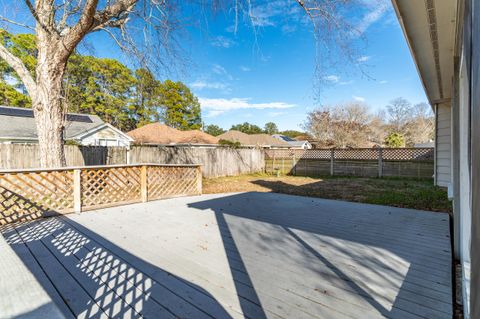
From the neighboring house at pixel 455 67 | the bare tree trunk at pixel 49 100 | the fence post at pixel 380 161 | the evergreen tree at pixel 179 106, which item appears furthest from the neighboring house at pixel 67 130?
the fence post at pixel 380 161

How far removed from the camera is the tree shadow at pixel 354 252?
1936 mm

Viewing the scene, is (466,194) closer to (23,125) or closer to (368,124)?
(23,125)

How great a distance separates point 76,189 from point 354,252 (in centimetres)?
474

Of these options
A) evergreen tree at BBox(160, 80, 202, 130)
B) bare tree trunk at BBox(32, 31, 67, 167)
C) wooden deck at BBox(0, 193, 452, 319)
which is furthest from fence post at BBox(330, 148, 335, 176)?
evergreen tree at BBox(160, 80, 202, 130)

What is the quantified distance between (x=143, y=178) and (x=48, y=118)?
2.63 metres

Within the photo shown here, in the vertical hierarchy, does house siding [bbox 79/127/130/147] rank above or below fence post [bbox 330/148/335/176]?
above

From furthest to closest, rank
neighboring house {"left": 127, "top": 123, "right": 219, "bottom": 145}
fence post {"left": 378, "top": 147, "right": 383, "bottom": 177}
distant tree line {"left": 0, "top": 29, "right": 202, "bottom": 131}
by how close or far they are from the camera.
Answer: distant tree line {"left": 0, "top": 29, "right": 202, "bottom": 131}, neighboring house {"left": 127, "top": 123, "right": 219, "bottom": 145}, fence post {"left": 378, "top": 147, "right": 383, "bottom": 177}

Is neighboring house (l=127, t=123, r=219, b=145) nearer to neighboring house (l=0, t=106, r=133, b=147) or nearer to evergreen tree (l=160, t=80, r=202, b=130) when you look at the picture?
neighboring house (l=0, t=106, r=133, b=147)

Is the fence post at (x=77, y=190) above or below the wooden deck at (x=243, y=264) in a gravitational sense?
above

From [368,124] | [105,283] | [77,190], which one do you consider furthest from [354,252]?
[368,124]

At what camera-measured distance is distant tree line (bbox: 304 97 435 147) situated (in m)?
21.5

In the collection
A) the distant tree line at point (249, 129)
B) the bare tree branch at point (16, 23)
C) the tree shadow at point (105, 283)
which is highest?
the distant tree line at point (249, 129)

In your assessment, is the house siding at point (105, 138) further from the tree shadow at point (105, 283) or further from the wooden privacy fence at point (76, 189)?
the tree shadow at point (105, 283)

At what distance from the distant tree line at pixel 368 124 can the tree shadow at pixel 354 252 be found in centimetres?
1548
